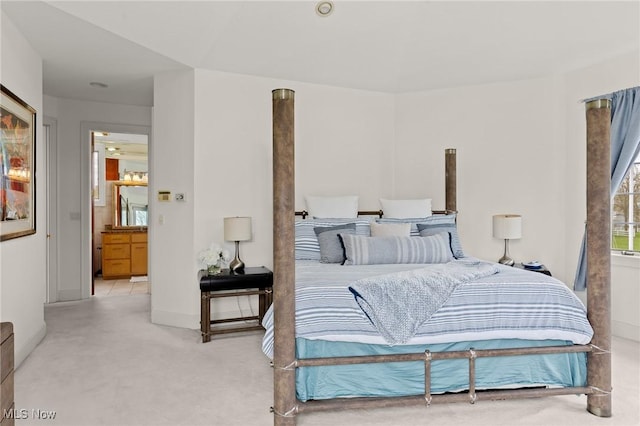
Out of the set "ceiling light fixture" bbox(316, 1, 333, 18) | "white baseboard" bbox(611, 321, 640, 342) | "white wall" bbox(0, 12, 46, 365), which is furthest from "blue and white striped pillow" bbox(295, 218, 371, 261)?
"white baseboard" bbox(611, 321, 640, 342)

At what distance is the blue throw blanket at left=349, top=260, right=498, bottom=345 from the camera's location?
239 cm

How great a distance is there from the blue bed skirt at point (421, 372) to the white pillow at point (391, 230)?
4.69 feet

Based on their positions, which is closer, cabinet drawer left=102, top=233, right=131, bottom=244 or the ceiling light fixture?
the ceiling light fixture

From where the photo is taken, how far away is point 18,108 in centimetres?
335

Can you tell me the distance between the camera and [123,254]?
7.46m

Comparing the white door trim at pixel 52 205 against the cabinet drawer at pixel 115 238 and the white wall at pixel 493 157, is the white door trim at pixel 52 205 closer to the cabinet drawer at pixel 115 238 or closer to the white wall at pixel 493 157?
the cabinet drawer at pixel 115 238

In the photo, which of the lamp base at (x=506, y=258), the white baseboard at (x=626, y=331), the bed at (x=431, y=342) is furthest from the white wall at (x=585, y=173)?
the bed at (x=431, y=342)

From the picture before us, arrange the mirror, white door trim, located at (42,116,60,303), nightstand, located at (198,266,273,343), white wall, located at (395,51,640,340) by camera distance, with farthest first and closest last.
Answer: the mirror, white door trim, located at (42,116,60,303), white wall, located at (395,51,640,340), nightstand, located at (198,266,273,343)

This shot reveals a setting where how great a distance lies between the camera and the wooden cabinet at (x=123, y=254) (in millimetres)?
7363

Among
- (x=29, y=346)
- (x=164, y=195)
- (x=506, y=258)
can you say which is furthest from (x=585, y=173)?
(x=29, y=346)

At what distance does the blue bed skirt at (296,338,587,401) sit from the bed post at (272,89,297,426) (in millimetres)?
112

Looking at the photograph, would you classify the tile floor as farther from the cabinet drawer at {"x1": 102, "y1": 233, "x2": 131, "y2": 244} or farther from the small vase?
the small vase

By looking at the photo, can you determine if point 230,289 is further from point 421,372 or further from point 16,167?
point 421,372

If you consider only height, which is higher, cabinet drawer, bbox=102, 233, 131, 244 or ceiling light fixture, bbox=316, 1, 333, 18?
ceiling light fixture, bbox=316, 1, 333, 18
